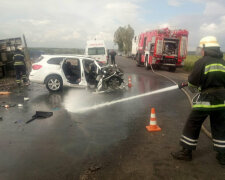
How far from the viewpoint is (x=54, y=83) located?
959 centimetres

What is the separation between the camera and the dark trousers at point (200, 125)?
142 inches

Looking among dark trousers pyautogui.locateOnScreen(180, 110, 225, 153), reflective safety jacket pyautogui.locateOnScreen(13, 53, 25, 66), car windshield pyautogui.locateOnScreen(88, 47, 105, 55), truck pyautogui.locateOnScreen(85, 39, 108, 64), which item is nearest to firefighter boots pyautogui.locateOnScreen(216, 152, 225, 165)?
dark trousers pyautogui.locateOnScreen(180, 110, 225, 153)

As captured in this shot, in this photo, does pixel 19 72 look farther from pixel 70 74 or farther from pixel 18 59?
pixel 70 74

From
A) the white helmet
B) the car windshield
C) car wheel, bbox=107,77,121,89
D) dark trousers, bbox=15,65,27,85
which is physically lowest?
car wheel, bbox=107,77,121,89

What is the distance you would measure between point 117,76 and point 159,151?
6185 millimetres

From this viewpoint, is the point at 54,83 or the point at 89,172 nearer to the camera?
the point at 89,172

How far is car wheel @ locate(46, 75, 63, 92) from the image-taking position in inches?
376

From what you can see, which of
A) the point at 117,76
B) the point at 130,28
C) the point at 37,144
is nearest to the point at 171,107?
the point at 117,76

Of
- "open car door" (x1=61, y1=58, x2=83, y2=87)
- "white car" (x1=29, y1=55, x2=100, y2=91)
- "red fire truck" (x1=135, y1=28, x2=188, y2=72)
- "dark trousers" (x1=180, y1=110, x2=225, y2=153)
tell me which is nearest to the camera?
"dark trousers" (x1=180, y1=110, x2=225, y2=153)

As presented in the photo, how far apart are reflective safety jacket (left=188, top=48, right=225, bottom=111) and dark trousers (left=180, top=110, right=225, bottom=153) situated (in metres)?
0.11

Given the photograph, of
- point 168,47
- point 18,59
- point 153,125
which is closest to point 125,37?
point 168,47

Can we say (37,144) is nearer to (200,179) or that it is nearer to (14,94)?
(200,179)

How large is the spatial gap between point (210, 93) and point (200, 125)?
582 mm

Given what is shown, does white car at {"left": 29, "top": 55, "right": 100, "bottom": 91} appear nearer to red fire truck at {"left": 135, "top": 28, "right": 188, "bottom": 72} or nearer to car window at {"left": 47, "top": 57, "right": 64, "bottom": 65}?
car window at {"left": 47, "top": 57, "right": 64, "bottom": 65}
